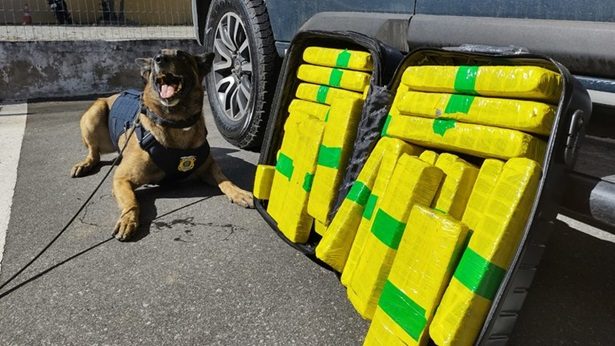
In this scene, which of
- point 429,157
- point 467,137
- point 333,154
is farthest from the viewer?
point 333,154

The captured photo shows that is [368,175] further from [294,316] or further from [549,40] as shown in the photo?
[549,40]

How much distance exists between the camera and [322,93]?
90.9 inches

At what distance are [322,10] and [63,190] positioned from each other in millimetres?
2164

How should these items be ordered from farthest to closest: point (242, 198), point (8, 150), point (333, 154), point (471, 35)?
1. point (8, 150)
2. point (242, 198)
3. point (333, 154)
4. point (471, 35)

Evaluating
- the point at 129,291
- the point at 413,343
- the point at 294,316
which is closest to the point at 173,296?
the point at 129,291

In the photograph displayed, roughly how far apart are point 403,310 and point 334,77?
122cm

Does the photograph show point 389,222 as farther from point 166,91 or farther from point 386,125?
point 166,91

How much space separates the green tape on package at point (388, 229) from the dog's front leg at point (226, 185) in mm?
1448

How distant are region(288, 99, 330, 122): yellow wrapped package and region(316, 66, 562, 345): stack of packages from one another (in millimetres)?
513

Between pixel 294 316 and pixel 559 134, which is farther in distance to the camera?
pixel 294 316

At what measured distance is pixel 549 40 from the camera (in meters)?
1.67

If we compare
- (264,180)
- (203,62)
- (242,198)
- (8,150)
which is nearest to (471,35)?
(264,180)

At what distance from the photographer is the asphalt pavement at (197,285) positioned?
69.4 inches

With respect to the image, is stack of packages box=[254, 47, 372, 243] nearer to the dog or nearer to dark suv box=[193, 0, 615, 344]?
dark suv box=[193, 0, 615, 344]
